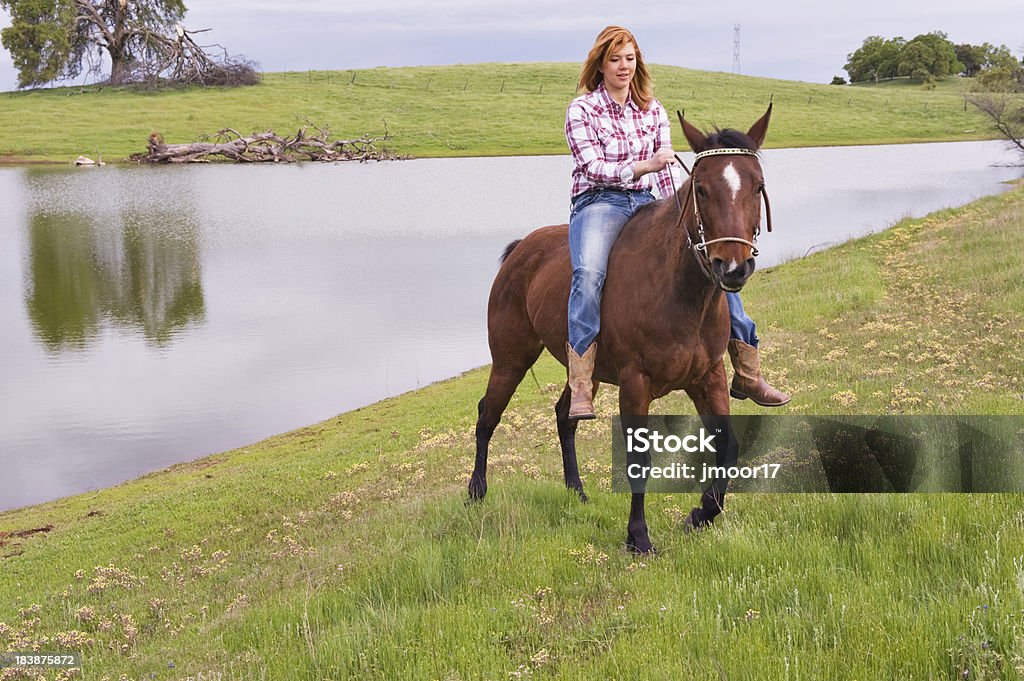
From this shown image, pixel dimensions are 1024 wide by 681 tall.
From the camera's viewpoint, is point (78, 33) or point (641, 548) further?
point (78, 33)

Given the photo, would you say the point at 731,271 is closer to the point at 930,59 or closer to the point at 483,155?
the point at 483,155

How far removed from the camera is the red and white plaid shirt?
6223 mm

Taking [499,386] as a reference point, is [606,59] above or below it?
above

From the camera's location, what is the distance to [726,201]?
4.94 m

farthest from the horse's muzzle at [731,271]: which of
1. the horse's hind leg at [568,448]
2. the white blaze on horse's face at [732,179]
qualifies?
the horse's hind leg at [568,448]

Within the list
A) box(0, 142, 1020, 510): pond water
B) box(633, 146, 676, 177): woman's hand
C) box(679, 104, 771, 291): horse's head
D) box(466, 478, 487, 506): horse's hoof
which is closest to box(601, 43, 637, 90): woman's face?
box(633, 146, 676, 177): woman's hand

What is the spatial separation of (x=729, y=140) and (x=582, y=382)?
2.09 metres

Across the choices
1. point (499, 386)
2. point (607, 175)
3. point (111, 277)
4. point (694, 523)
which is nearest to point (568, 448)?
point (499, 386)

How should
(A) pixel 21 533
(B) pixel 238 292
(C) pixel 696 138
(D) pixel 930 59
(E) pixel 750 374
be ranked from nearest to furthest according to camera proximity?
(C) pixel 696 138, (E) pixel 750 374, (A) pixel 21 533, (B) pixel 238 292, (D) pixel 930 59

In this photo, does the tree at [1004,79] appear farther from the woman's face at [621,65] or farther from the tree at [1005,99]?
the woman's face at [621,65]

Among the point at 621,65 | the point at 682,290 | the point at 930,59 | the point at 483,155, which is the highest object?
the point at 930,59

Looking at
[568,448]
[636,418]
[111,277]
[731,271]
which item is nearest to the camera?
[731,271]

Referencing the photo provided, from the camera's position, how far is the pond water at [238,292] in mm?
15078

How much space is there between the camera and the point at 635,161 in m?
6.30
